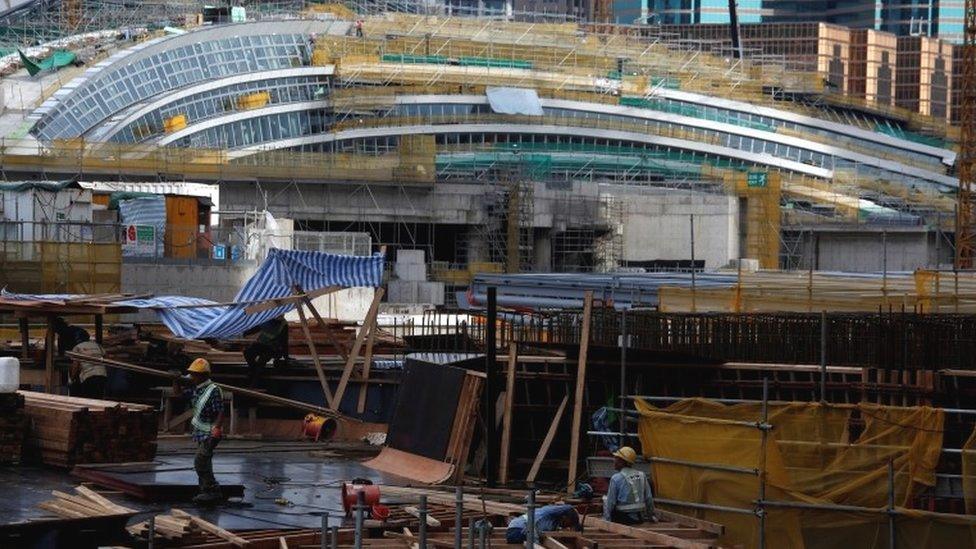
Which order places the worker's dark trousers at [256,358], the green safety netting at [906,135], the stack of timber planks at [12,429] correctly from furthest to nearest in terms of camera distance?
the green safety netting at [906,135] → the worker's dark trousers at [256,358] → the stack of timber planks at [12,429]

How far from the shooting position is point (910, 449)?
27.2m

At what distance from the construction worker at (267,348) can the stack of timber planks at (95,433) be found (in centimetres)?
682

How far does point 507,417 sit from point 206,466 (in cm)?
705

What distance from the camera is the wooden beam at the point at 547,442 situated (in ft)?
105

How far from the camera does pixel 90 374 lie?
34094 millimetres

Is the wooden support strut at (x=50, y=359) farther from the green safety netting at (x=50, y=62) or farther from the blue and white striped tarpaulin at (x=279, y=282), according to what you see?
the green safety netting at (x=50, y=62)

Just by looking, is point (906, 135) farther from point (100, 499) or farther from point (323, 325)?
point (100, 499)

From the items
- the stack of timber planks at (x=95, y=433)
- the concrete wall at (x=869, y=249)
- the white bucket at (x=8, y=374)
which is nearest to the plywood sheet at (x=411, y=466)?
the stack of timber planks at (x=95, y=433)

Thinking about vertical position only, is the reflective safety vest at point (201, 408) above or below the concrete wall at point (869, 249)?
below

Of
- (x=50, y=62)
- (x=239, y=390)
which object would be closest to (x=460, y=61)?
(x=50, y=62)

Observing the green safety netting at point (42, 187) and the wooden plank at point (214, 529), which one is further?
the green safety netting at point (42, 187)

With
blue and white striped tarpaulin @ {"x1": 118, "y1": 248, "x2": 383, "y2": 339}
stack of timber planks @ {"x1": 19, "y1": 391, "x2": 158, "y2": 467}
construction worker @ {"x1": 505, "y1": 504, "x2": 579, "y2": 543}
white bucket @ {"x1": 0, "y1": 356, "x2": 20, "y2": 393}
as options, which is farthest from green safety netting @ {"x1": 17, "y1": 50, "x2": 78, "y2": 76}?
construction worker @ {"x1": 505, "y1": 504, "x2": 579, "y2": 543}

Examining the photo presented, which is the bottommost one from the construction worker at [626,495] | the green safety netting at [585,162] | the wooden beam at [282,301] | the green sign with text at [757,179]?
the construction worker at [626,495]

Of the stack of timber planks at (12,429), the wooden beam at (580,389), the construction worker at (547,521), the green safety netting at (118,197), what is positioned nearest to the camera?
the construction worker at (547,521)
